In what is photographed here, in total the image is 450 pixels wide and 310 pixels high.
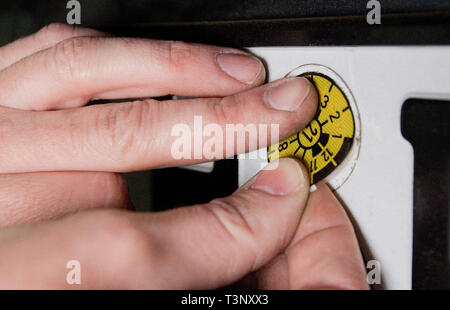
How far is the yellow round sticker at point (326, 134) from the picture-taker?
0.46 metres

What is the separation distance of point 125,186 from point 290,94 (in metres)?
0.26

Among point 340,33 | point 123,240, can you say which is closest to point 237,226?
point 123,240

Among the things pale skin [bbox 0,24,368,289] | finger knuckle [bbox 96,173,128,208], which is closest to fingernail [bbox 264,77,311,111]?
pale skin [bbox 0,24,368,289]

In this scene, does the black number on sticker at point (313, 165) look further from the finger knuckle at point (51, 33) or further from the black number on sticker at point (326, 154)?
the finger knuckle at point (51, 33)

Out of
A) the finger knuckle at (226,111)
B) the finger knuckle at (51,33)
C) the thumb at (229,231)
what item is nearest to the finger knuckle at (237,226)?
the thumb at (229,231)

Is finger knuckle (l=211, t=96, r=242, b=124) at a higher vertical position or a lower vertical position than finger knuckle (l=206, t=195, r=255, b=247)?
higher

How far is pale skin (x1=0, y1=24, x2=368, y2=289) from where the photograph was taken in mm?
417

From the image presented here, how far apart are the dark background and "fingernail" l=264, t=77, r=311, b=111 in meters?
0.04

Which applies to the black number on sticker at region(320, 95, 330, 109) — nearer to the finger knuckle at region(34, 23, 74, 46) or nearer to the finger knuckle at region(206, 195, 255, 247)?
the finger knuckle at region(206, 195, 255, 247)

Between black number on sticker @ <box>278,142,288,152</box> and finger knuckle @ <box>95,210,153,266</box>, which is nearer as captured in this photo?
finger knuckle @ <box>95,210,153,266</box>

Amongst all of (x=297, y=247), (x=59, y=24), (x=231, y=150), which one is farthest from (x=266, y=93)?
(x=59, y=24)

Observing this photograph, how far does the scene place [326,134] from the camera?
1.58ft

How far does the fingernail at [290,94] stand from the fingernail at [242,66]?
41mm

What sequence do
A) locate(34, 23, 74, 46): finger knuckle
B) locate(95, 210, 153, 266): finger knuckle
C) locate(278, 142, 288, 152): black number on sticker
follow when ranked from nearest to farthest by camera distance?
locate(95, 210, 153, 266): finger knuckle
locate(278, 142, 288, 152): black number on sticker
locate(34, 23, 74, 46): finger knuckle
